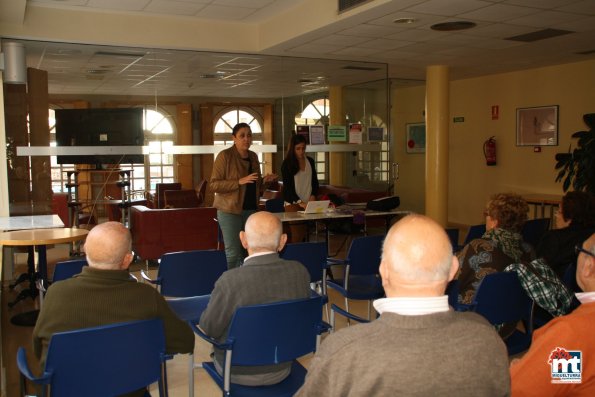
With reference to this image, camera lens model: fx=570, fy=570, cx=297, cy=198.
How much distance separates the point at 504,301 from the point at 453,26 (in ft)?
13.2

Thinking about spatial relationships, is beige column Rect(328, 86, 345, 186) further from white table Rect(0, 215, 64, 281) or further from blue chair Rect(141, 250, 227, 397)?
blue chair Rect(141, 250, 227, 397)

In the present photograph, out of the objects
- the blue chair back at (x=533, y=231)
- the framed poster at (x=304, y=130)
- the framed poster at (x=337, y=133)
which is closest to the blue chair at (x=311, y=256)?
the blue chair back at (x=533, y=231)

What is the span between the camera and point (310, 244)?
422 cm

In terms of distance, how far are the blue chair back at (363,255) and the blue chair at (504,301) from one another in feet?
4.15

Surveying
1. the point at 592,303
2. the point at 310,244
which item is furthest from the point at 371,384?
the point at 310,244

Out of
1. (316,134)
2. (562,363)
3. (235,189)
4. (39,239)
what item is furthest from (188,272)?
(316,134)

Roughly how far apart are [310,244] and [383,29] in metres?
3.21

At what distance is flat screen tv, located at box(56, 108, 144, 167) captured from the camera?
673cm

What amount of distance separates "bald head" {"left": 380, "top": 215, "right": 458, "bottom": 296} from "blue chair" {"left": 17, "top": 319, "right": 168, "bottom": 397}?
1134 mm

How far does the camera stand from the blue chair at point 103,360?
202 centimetres

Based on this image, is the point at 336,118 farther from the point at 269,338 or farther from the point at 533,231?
the point at 269,338

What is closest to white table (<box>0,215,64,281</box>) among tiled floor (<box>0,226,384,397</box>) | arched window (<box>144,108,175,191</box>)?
tiled floor (<box>0,226,384,397</box>)

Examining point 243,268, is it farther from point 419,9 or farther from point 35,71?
point 35,71

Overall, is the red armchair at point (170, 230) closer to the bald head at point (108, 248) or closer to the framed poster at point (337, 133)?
the framed poster at point (337, 133)
